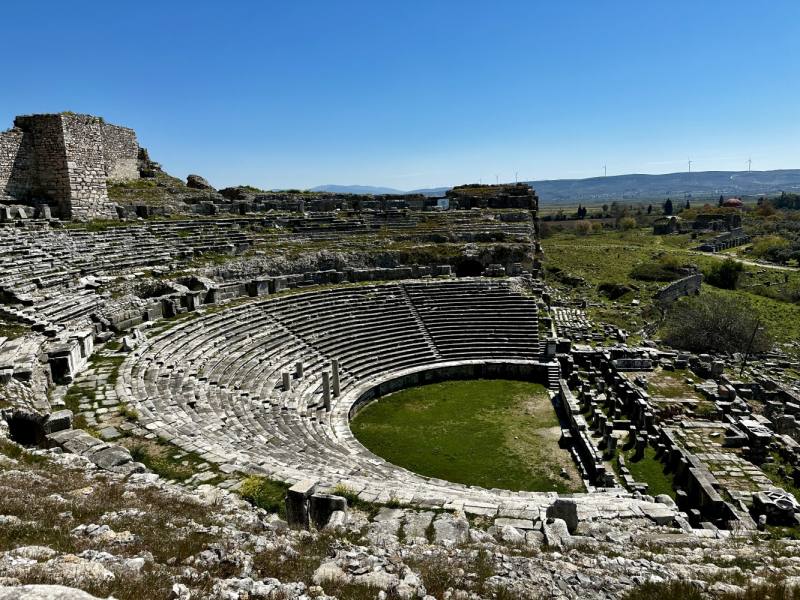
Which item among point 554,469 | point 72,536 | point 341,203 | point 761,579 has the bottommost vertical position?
point 554,469

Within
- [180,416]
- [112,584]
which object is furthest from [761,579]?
[180,416]

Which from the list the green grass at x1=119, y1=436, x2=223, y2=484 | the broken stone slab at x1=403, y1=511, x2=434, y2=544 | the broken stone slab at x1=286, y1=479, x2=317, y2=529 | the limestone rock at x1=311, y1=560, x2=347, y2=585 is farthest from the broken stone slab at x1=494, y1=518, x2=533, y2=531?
the green grass at x1=119, y1=436, x2=223, y2=484

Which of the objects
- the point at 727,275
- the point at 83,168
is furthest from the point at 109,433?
the point at 727,275

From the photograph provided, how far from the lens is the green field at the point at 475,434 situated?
13828mm

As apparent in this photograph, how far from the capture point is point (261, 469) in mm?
9359

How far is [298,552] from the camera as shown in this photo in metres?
5.94

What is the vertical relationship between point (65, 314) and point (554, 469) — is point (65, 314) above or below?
above

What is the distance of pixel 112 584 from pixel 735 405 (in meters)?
18.1

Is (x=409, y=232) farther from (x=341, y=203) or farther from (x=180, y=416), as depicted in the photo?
(x=180, y=416)

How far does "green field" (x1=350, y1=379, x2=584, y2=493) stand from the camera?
45.4ft

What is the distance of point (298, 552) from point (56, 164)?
23.6 metres

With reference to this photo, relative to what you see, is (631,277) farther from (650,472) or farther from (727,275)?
(650,472)

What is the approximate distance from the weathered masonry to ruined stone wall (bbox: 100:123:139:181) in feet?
22.1

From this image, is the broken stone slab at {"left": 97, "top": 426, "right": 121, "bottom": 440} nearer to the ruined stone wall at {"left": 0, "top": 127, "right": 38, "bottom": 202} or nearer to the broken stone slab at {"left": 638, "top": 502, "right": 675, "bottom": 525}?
the broken stone slab at {"left": 638, "top": 502, "right": 675, "bottom": 525}
